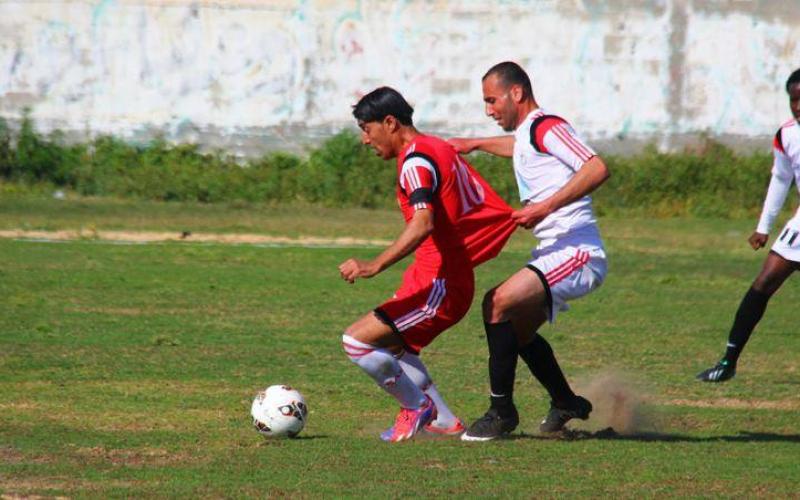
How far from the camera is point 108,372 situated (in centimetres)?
1102

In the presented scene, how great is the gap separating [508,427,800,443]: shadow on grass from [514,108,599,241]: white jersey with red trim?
46.8 inches

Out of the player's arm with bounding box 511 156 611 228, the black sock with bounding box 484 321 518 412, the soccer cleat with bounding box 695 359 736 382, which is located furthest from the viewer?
the soccer cleat with bounding box 695 359 736 382

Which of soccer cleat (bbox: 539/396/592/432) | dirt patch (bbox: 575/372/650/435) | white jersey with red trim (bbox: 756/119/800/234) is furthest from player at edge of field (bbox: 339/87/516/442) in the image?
white jersey with red trim (bbox: 756/119/800/234)

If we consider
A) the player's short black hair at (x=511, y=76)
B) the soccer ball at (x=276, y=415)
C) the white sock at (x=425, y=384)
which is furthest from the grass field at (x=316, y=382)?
the player's short black hair at (x=511, y=76)

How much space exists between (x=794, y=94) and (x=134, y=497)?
5522 millimetres

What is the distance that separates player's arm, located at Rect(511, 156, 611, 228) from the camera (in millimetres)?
7977

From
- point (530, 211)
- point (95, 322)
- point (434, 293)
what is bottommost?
point (95, 322)

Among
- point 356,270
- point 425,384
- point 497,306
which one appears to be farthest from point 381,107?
point 425,384

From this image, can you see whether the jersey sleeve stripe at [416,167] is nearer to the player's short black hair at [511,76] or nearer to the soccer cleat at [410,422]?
the player's short black hair at [511,76]

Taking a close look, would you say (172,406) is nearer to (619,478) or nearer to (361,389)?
(361,389)

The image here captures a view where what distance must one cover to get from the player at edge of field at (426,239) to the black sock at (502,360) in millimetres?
233

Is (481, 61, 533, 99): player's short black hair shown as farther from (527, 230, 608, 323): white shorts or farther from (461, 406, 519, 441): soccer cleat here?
(461, 406, 519, 441): soccer cleat

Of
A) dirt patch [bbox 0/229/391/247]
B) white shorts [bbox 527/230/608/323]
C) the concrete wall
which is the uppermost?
white shorts [bbox 527/230/608/323]

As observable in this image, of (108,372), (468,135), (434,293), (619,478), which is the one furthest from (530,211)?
(468,135)
